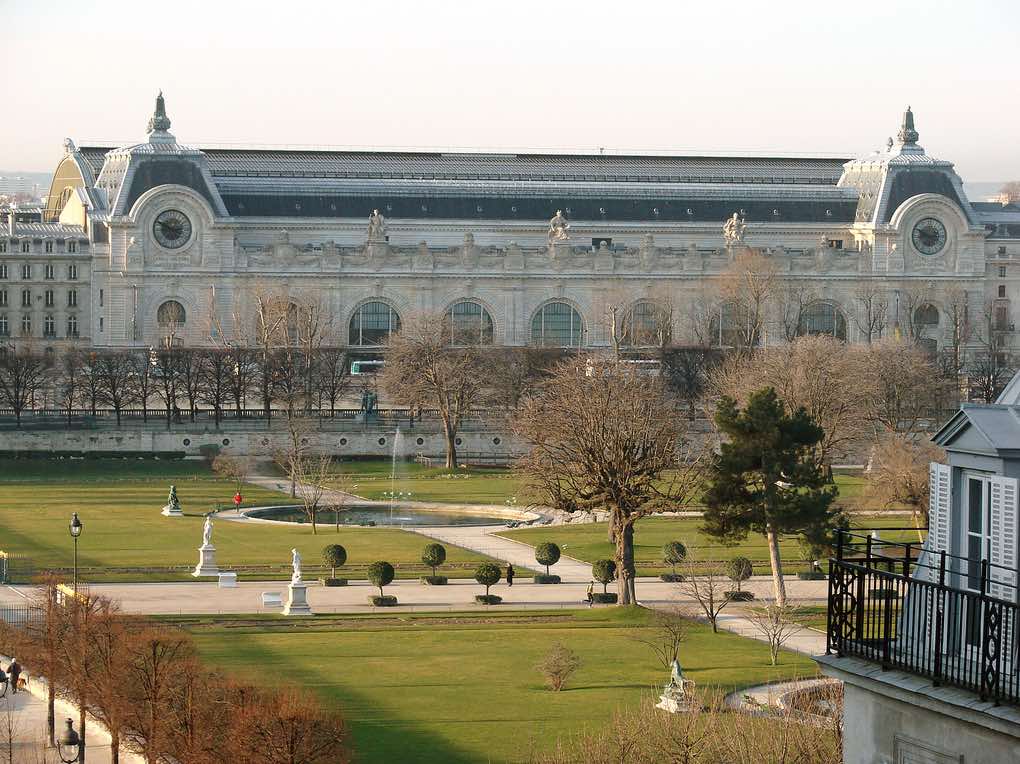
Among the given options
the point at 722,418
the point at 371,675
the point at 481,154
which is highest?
the point at 481,154

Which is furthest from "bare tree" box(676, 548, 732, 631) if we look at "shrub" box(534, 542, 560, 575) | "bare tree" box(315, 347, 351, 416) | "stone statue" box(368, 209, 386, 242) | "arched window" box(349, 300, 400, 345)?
"stone statue" box(368, 209, 386, 242)

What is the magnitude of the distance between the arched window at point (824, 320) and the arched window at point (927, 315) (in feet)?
15.5

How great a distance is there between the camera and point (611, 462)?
185 feet

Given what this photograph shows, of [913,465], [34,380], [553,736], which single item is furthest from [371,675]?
[34,380]

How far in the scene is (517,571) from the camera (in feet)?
199

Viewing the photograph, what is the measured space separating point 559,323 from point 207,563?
7817cm

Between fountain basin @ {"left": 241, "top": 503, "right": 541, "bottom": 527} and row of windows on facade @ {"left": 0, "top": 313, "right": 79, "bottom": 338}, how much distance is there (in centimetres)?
5397

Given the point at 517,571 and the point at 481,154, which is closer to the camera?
the point at 517,571

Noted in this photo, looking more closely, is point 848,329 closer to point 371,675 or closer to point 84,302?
point 84,302

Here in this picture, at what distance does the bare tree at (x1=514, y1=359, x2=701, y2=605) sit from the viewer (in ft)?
182

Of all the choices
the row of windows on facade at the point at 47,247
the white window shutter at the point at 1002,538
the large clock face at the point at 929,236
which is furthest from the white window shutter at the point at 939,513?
the large clock face at the point at 929,236

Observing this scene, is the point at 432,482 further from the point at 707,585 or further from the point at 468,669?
the point at 468,669

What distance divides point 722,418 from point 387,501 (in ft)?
93.5

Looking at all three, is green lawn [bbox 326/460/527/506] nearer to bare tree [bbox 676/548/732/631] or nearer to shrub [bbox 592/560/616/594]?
bare tree [bbox 676/548/732/631]
